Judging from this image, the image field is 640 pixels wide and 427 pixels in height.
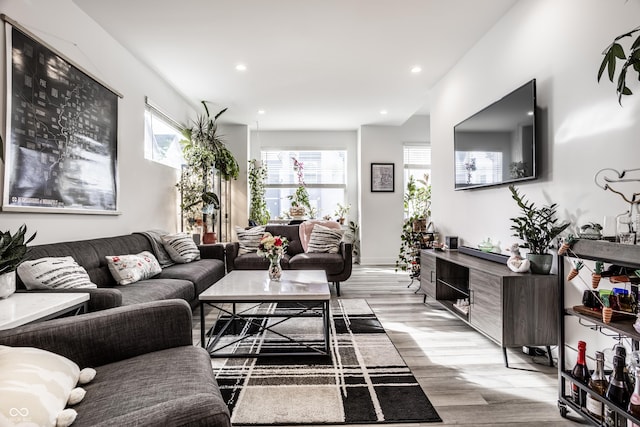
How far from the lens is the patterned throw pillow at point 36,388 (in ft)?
2.80

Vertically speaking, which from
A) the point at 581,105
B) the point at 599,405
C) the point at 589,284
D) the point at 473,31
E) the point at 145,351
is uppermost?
the point at 473,31

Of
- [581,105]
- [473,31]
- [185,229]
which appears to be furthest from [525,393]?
[185,229]

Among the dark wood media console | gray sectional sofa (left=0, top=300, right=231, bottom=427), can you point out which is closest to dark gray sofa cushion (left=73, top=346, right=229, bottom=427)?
gray sectional sofa (left=0, top=300, right=231, bottom=427)

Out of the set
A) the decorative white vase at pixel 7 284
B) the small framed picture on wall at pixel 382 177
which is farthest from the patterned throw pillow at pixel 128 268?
the small framed picture on wall at pixel 382 177

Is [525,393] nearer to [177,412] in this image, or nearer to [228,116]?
[177,412]

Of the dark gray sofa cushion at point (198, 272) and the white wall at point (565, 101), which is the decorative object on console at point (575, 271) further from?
the dark gray sofa cushion at point (198, 272)

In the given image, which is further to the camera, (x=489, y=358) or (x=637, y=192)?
(x=489, y=358)

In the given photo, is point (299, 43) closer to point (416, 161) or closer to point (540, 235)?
point (540, 235)

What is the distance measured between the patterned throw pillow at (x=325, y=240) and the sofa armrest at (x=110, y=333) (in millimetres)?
3193

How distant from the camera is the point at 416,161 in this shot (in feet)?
22.9

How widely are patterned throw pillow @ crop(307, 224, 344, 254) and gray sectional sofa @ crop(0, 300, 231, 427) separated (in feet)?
10.5

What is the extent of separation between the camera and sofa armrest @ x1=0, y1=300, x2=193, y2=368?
123 cm

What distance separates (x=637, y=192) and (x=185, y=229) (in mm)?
5075

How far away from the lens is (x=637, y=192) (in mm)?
1726
